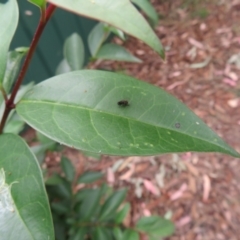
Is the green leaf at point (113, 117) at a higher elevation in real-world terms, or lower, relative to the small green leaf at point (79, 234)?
higher

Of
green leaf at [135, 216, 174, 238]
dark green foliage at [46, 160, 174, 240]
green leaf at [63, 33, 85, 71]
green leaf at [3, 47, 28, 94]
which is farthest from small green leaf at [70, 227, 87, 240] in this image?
green leaf at [3, 47, 28, 94]

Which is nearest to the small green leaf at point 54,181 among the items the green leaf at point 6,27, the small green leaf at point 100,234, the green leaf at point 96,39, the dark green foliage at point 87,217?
the dark green foliage at point 87,217

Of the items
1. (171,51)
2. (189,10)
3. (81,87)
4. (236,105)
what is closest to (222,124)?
(236,105)

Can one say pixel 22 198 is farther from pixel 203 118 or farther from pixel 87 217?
pixel 203 118

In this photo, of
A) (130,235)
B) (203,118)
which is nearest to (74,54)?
(130,235)

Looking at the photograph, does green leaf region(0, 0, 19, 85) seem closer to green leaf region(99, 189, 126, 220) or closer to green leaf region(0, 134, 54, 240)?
green leaf region(0, 134, 54, 240)

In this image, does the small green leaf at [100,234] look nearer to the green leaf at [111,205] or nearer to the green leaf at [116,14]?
the green leaf at [111,205]
